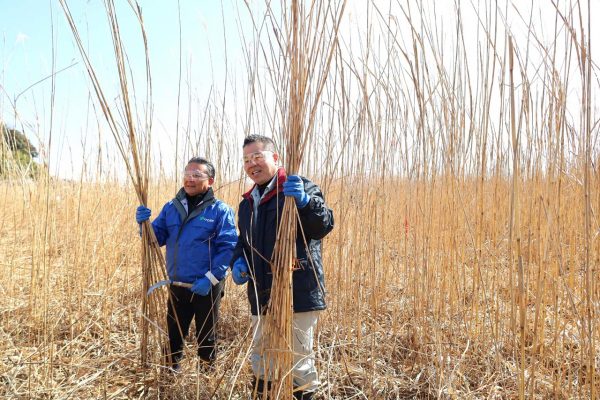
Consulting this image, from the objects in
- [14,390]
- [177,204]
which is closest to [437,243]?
[177,204]

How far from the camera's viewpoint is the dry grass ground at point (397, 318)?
1242mm

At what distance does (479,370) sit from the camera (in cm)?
148

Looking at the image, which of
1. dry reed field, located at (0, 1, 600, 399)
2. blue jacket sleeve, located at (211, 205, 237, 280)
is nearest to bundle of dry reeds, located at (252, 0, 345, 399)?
dry reed field, located at (0, 1, 600, 399)

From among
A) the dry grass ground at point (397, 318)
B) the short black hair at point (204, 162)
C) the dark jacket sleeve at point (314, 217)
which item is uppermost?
the short black hair at point (204, 162)

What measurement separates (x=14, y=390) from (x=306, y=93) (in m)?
1.36

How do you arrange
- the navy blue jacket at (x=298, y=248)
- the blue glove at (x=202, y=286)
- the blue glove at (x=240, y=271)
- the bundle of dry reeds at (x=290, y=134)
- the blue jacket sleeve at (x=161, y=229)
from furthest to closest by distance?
the blue jacket sleeve at (x=161, y=229), the blue glove at (x=202, y=286), the blue glove at (x=240, y=271), the navy blue jacket at (x=298, y=248), the bundle of dry reeds at (x=290, y=134)

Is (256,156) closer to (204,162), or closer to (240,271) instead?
(240,271)

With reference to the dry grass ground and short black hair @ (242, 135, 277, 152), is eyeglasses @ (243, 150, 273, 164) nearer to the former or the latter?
short black hair @ (242, 135, 277, 152)

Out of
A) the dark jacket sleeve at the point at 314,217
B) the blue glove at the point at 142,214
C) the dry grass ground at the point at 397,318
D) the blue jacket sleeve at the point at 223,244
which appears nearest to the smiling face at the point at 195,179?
the blue jacket sleeve at the point at 223,244

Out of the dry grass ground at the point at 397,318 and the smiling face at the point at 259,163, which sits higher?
the smiling face at the point at 259,163

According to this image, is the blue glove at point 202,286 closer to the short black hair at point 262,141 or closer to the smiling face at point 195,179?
the smiling face at point 195,179

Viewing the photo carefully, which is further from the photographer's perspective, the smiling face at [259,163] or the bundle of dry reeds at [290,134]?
the smiling face at [259,163]

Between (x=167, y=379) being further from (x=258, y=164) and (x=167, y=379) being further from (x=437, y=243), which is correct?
(x=437, y=243)

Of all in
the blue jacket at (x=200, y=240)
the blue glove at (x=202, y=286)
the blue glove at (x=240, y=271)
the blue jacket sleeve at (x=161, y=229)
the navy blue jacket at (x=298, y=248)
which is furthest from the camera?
the blue jacket sleeve at (x=161, y=229)
